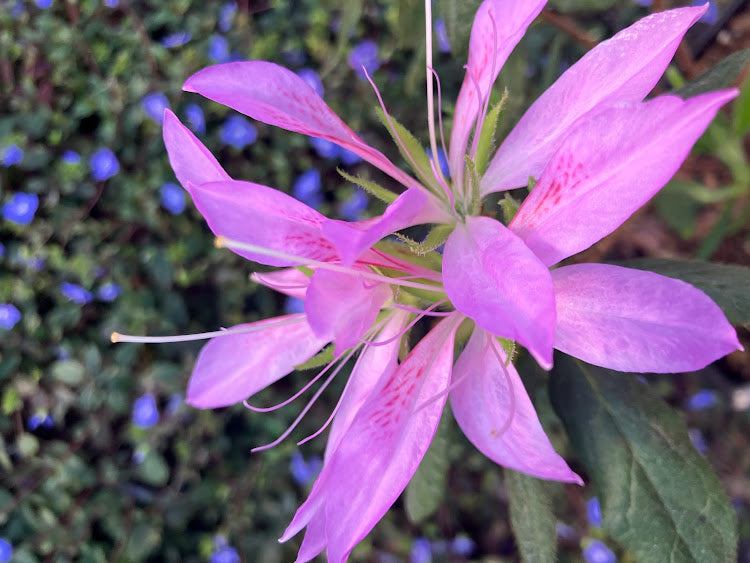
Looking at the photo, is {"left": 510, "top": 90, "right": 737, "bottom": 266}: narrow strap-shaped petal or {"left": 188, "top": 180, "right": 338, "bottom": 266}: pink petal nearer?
{"left": 510, "top": 90, "right": 737, "bottom": 266}: narrow strap-shaped petal

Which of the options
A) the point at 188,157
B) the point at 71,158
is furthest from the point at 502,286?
the point at 71,158

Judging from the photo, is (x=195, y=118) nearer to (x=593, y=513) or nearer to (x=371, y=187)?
(x=371, y=187)

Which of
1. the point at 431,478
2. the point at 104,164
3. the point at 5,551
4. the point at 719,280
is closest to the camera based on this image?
the point at 719,280

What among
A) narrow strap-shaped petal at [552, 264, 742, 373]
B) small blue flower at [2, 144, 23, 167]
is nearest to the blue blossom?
small blue flower at [2, 144, 23, 167]

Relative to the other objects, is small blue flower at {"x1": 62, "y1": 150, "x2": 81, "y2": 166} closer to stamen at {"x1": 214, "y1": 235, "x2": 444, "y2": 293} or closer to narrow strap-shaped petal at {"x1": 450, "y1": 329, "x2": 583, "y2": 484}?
stamen at {"x1": 214, "y1": 235, "x2": 444, "y2": 293}

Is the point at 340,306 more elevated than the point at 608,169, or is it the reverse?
the point at 608,169

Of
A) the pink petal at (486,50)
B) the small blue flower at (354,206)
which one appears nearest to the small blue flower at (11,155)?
the small blue flower at (354,206)
